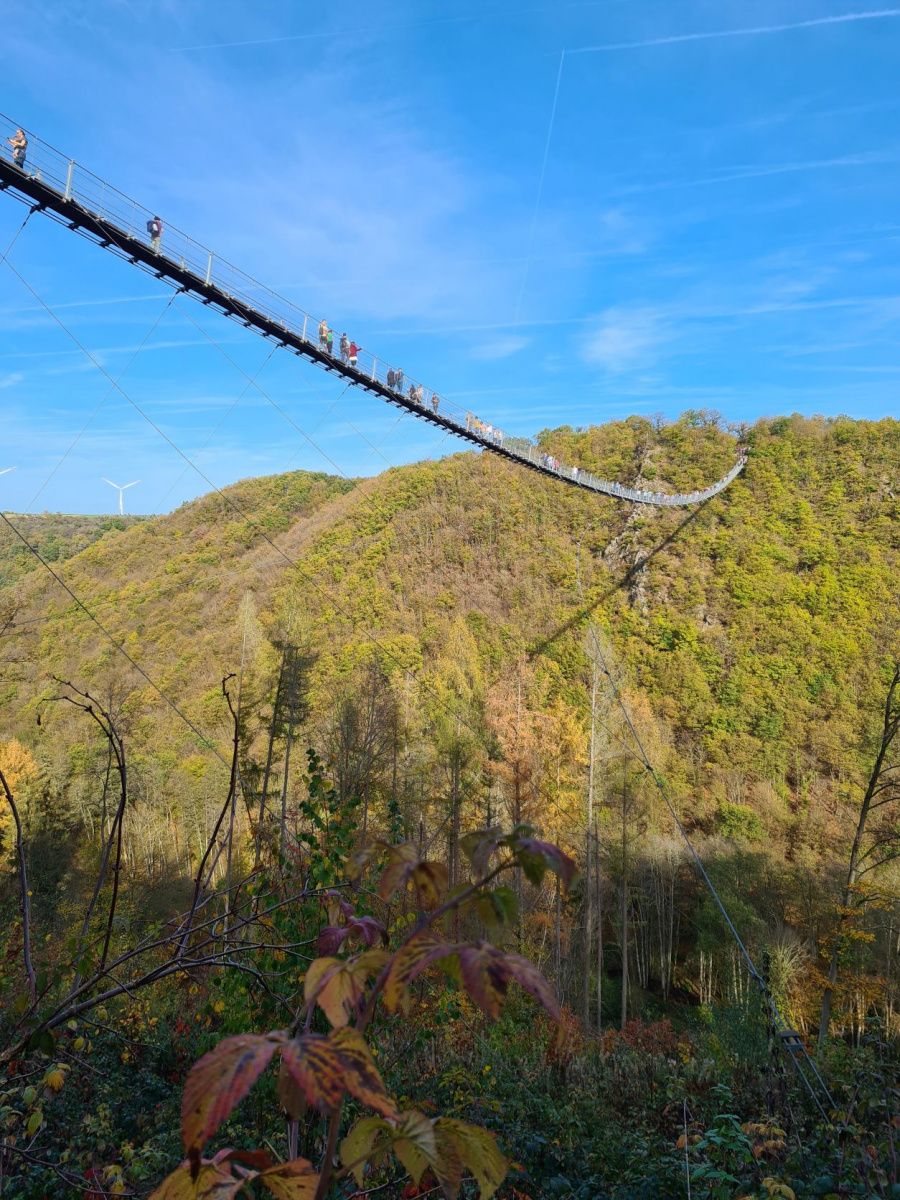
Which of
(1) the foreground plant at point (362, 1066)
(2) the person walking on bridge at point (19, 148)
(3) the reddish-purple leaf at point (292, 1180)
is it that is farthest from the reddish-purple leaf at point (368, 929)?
(2) the person walking on bridge at point (19, 148)

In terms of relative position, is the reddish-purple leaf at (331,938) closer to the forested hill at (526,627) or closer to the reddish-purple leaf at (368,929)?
the reddish-purple leaf at (368,929)

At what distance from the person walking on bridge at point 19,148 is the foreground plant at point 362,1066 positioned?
8.83m

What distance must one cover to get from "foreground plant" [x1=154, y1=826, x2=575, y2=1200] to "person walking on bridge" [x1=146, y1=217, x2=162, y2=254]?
965 cm

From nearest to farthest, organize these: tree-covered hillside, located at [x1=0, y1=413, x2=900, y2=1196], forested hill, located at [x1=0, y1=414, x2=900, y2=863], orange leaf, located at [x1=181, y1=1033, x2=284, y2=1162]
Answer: orange leaf, located at [x1=181, y1=1033, x2=284, y2=1162]
tree-covered hillside, located at [x1=0, y1=413, x2=900, y2=1196]
forested hill, located at [x1=0, y1=414, x2=900, y2=863]

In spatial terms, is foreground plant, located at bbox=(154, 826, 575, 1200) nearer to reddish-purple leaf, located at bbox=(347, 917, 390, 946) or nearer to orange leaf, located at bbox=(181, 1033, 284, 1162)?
orange leaf, located at bbox=(181, 1033, 284, 1162)

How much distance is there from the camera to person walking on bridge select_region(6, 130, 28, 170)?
697 cm

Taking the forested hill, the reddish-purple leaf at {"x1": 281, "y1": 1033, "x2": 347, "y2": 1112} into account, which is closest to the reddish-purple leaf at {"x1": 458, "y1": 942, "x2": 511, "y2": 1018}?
the reddish-purple leaf at {"x1": 281, "y1": 1033, "x2": 347, "y2": 1112}

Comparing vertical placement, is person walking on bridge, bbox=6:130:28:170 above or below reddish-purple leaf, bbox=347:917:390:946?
above

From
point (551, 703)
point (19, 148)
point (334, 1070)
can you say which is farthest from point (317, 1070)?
point (551, 703)

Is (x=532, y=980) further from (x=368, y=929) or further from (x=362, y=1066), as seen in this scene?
(x=368, y=929)

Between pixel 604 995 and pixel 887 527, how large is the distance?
29.2m

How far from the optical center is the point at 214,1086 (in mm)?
465

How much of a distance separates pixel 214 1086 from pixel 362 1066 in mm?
104

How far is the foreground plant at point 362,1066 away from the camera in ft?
1.56
